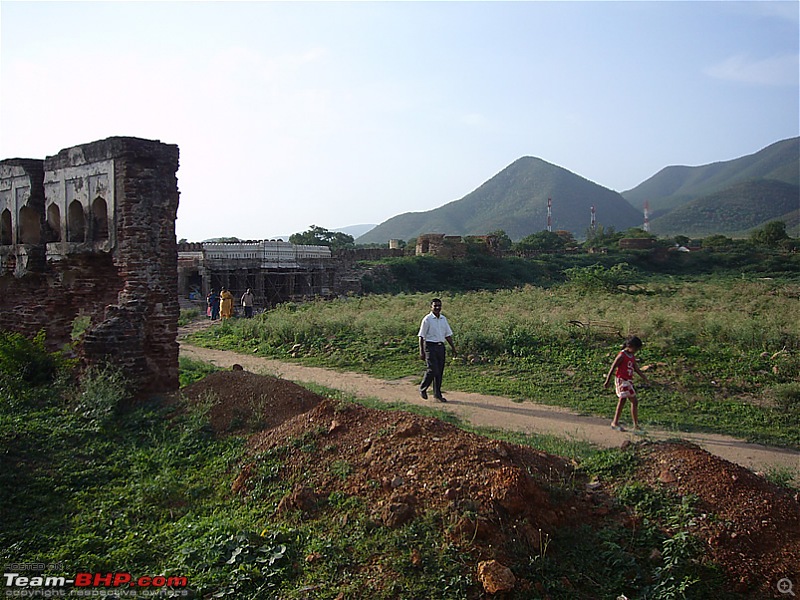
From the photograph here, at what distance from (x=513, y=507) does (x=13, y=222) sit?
1014 centimetres

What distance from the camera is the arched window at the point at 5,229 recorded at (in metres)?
11.3

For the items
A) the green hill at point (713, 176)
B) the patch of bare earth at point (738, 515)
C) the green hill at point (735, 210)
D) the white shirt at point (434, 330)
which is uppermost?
the green hill at point (713, 176)

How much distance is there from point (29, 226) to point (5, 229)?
88 centimetres

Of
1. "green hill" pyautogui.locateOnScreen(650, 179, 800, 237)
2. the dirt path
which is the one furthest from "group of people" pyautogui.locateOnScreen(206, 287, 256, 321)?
"green hill" pyautogui.locateOnScreen(650, 179, 800, 237)

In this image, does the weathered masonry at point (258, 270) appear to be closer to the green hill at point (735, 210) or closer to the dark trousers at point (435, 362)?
the dark trousers at point (435, 362)

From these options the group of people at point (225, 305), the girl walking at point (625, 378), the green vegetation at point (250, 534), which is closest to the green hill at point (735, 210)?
the group of people at point (225, 305)

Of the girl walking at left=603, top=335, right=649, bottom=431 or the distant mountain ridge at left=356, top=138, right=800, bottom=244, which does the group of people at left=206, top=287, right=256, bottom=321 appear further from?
the distant mountain ridge at left=356, top=138, right=800, bottom=244

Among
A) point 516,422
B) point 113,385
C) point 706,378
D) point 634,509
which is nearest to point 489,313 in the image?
point 706,378

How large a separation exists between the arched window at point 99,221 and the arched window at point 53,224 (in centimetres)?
130

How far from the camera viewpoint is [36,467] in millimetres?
6059

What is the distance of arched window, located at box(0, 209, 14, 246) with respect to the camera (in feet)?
37.0

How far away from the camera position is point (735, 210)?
9531 centimetres

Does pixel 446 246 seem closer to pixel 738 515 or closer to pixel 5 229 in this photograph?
pixel 5 229

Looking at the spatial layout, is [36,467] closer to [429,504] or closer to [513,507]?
[429,504]
